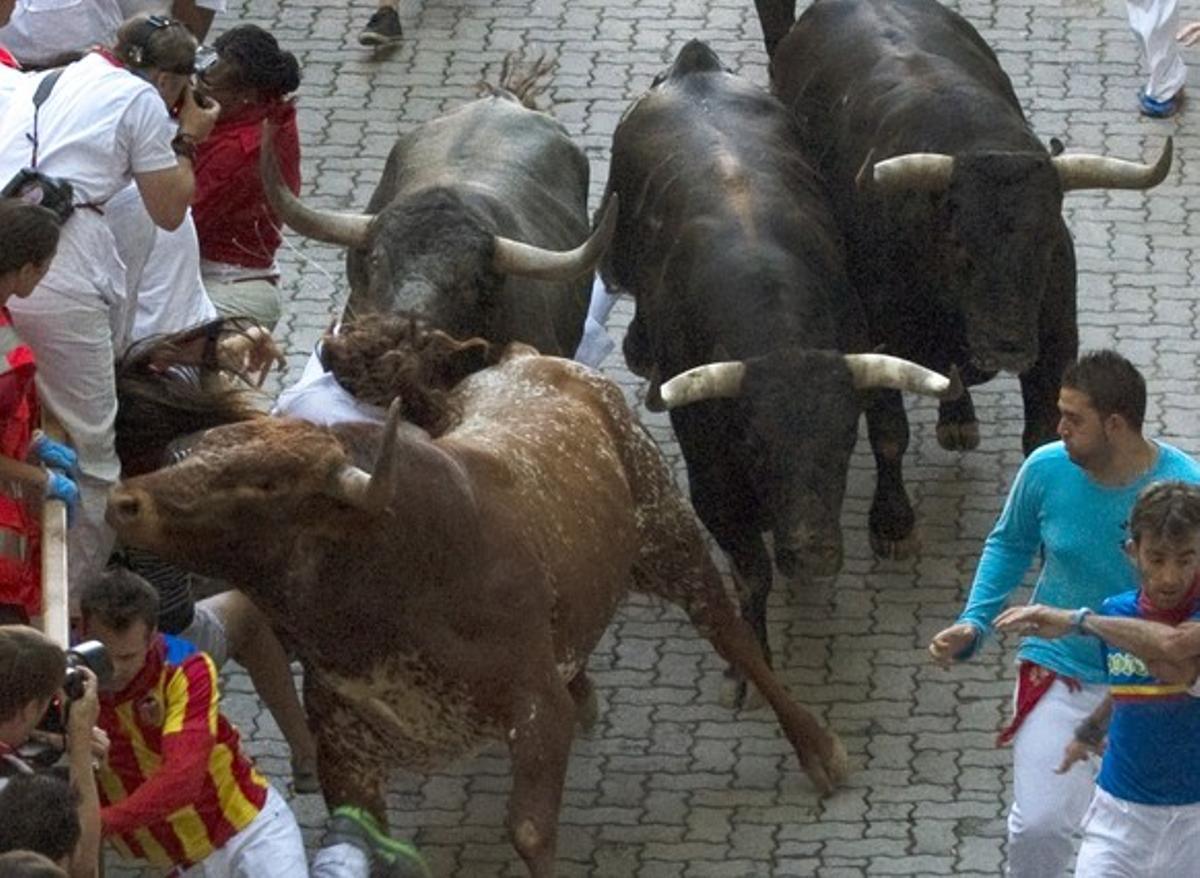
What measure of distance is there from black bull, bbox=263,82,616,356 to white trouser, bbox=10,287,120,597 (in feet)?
4.73

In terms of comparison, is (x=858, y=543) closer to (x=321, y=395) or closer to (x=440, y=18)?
(x=321, y=395)

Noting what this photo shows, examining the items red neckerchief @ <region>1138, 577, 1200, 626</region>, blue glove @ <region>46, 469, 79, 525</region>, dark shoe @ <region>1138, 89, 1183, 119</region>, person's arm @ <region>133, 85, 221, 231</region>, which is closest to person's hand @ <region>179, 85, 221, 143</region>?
person's arm @ <region>133, 85, 221, 231</region>

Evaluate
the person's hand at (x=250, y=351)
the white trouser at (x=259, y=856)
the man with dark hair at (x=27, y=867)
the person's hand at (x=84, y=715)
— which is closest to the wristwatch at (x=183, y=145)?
the person's hand at (x=250, y=351)

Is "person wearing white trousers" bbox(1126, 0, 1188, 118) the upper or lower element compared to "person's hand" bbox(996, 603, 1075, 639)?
lower

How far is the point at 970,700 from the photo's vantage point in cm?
1046

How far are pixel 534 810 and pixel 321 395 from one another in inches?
52.9

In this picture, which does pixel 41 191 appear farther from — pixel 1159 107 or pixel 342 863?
pixel 1159 107

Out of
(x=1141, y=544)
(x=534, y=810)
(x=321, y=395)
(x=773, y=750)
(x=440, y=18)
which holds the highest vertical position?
(x=1141, y=544)

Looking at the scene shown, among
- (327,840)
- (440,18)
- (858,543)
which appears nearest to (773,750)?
(858,543)

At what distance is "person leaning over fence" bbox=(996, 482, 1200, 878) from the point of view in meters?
7.53

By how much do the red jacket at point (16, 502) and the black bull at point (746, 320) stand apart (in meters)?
2.68

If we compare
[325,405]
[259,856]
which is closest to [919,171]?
[325,405]

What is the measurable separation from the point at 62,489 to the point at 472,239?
7.97 ft

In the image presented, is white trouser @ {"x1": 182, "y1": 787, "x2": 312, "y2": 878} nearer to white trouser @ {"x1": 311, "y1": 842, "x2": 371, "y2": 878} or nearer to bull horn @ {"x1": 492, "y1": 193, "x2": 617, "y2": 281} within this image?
white trouser @ {"x1": 311, "y1": 842, "x2": 371, "y2": 878}
